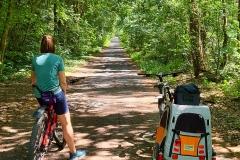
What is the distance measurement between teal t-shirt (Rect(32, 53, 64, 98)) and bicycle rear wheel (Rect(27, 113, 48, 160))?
44 cm

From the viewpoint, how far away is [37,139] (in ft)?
13.1

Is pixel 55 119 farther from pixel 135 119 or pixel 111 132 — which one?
pixel 135 119

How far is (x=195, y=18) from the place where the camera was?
11.9 m

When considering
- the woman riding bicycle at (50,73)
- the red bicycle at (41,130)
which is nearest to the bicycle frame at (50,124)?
the red bicycle at (41,130)

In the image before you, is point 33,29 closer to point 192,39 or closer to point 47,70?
point 192,39

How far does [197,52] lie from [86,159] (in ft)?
30.6

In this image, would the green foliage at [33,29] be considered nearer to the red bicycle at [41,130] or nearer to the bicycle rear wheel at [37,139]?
the red bicycle at [41,130]

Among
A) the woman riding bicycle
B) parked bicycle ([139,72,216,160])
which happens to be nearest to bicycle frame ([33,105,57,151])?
the woman riding bicycle

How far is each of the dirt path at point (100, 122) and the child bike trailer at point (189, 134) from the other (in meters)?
1.35

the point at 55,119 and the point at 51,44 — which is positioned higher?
the point at 51,44

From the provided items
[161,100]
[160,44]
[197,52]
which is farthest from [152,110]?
[160,44]

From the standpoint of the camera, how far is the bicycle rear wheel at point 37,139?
151 inches

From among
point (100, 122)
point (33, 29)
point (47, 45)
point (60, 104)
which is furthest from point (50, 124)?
point (33, 29)

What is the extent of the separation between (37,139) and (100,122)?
313cm
